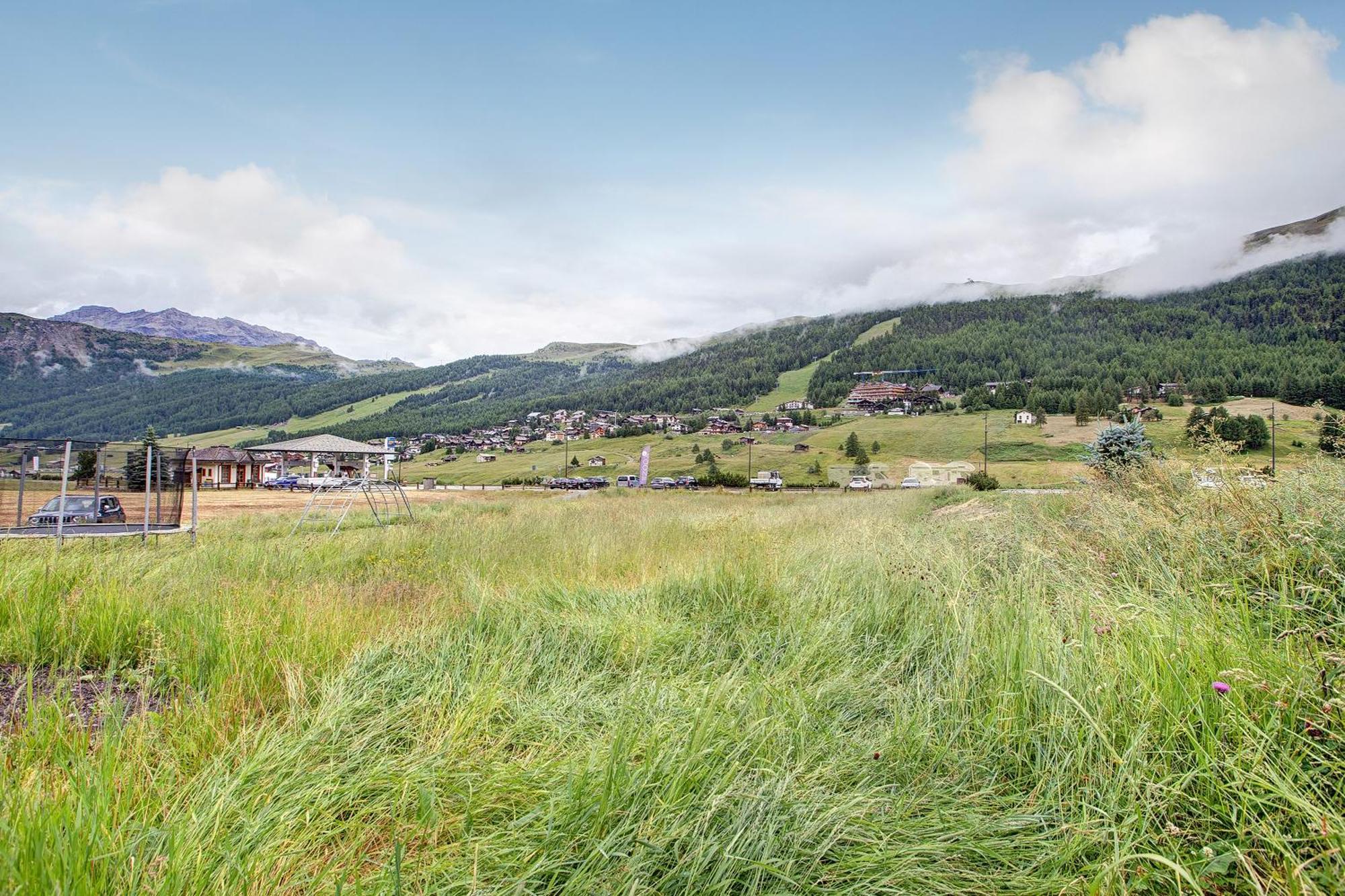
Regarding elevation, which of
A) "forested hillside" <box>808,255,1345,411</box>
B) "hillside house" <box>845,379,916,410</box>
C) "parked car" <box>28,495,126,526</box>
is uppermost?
"forested hillside" <box>808,255,1345,411</box>

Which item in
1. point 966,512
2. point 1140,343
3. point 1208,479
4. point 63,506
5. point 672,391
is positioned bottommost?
point 966,512

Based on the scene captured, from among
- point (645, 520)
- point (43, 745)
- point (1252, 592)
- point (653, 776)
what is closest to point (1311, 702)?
point (1252, 592)

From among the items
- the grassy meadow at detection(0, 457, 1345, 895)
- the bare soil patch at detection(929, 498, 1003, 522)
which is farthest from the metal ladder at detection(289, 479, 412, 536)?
the bare soil patch at detection(929, 498, 1003, 522)

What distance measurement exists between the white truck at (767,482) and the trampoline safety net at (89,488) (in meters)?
45.6

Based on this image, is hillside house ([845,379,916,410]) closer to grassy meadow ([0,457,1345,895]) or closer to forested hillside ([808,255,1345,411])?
forested hillside ([808,255,1345,411])

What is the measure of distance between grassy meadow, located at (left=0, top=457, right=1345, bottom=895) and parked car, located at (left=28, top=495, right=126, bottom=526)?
544 centimetres

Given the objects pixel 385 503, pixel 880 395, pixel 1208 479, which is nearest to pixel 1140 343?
pixel 880 395

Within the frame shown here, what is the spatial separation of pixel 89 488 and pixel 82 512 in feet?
3.52

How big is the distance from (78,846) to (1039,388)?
121287 mm

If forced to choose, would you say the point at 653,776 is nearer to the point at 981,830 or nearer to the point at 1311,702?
the point at 981,830

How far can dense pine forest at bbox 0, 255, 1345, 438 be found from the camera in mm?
102625

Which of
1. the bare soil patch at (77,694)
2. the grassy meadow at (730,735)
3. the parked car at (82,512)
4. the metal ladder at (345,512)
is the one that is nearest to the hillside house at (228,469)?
the metal ladder at (345,512)

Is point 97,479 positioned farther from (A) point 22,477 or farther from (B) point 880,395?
(B) point 880,395

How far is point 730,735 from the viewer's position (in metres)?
2.32
